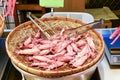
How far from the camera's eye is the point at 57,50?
0.79 metres

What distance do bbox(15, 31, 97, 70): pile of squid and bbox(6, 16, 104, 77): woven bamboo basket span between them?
0.07 feet

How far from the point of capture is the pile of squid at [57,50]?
0.73 metres

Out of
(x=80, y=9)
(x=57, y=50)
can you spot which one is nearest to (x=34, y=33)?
(x=57, y=50)

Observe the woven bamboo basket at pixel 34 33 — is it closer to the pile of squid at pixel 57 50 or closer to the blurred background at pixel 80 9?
the pile of squid at pixel 57 50

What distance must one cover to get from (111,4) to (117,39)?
72.1 inches

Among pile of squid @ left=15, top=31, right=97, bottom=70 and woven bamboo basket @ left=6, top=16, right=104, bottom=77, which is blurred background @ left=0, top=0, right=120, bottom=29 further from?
pile of squid @ left=15, top=31, right=97, bottom=70

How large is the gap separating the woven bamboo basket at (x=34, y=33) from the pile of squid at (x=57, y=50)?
0.07 ft

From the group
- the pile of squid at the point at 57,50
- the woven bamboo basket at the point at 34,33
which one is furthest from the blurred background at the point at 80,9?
the pile of squid at the point at 57,50

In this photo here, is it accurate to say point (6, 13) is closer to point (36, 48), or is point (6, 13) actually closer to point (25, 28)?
point (25, 28)

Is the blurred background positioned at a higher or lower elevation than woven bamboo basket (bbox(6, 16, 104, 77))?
lower

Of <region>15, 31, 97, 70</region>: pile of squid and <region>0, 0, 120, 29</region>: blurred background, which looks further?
<region>0, 0, 120, 29</region>: blurred background

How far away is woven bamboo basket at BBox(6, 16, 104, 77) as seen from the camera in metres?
0.67

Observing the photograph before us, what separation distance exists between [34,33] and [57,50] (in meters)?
0.18

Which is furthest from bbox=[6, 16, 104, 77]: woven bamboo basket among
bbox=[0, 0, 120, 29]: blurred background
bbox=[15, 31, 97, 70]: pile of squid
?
bbox=[0, 0, 120, 29]: blurred background
